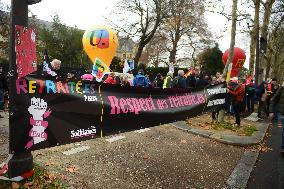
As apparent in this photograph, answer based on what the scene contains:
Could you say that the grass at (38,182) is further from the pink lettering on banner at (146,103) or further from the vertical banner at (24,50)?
the vertical banner at (24,50)

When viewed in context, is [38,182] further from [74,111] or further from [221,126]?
[221,126]

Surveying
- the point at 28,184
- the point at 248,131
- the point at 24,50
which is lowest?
the point at 248,131

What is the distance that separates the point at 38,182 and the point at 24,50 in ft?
6.53

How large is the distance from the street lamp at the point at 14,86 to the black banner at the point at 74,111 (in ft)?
0.14

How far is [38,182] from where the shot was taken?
5105mm

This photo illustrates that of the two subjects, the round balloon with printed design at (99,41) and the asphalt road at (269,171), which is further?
the round balloon with printed design at (99,41)

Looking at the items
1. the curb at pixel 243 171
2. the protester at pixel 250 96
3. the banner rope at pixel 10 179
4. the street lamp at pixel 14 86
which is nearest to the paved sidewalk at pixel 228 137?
the curb at pixel 243 171

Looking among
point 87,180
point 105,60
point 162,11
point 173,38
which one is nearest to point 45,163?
point 87,180

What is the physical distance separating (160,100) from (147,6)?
30.9 metres

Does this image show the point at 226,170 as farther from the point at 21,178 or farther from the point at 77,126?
the point at 21,178

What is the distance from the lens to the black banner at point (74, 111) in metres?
4.67

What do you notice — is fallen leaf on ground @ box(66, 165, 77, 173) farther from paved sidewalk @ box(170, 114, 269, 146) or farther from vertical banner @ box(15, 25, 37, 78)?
paved sidewalk @ box(170, 114, 269, 146)

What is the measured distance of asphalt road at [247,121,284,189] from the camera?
20.7ft

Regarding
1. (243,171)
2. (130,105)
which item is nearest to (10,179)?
(130,105)
